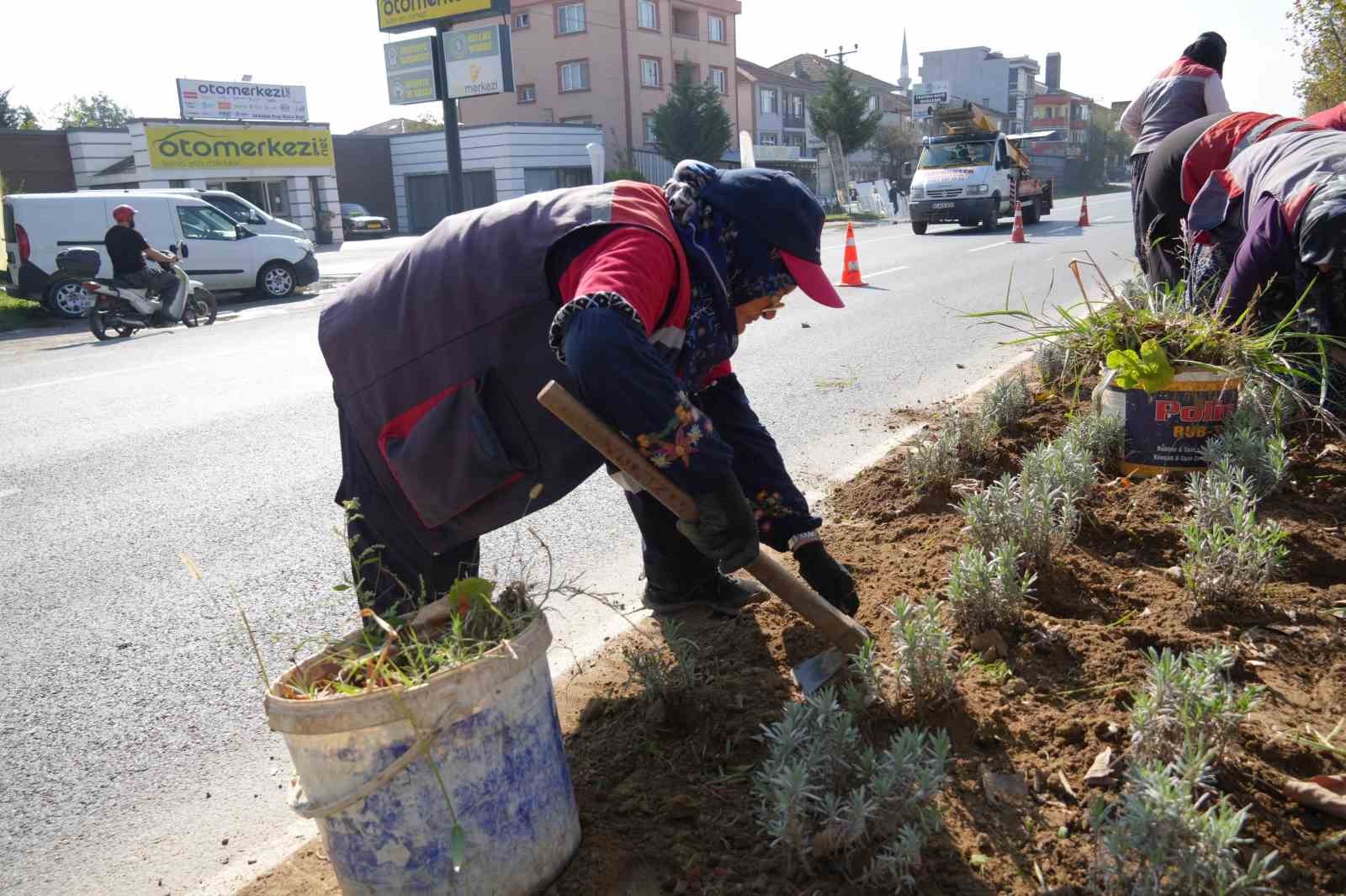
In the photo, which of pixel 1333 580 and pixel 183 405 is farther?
pixel 183 405

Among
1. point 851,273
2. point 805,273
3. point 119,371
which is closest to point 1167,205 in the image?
point 805,273

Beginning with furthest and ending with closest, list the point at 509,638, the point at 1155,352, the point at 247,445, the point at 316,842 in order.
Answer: the point at 247,445 → the point at 1155,352 → the point at 316,842 → the point at 509,638

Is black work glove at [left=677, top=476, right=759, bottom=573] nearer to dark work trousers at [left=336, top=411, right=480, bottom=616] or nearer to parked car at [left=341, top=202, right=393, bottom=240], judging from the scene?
dark work trousers at [left=336, top=411, right=480, bottom=616]

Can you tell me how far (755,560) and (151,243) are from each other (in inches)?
624

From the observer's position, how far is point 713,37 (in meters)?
51.8

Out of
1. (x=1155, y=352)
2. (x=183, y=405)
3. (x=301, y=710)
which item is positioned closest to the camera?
(x=301, y=710)

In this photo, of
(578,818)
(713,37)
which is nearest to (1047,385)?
(578,818)

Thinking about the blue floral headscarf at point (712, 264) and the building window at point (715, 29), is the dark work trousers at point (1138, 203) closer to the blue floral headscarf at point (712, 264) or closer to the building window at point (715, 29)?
the blue floral headscarf at point (712, 264)

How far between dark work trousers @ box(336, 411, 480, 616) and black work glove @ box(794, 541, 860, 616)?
1019 millimetres

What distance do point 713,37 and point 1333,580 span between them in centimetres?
5350

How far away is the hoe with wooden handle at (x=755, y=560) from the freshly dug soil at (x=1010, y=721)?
146 millimetres

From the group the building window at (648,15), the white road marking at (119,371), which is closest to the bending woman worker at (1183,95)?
the white road marking at (119,371)

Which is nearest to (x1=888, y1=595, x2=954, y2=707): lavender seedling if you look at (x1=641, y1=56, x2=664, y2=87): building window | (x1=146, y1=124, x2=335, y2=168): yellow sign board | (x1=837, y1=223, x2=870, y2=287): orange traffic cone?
(x1=837, y1=223, x2=870, y2=287): orange traffic cone

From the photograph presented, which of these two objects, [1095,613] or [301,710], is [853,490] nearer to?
[1095,613]
